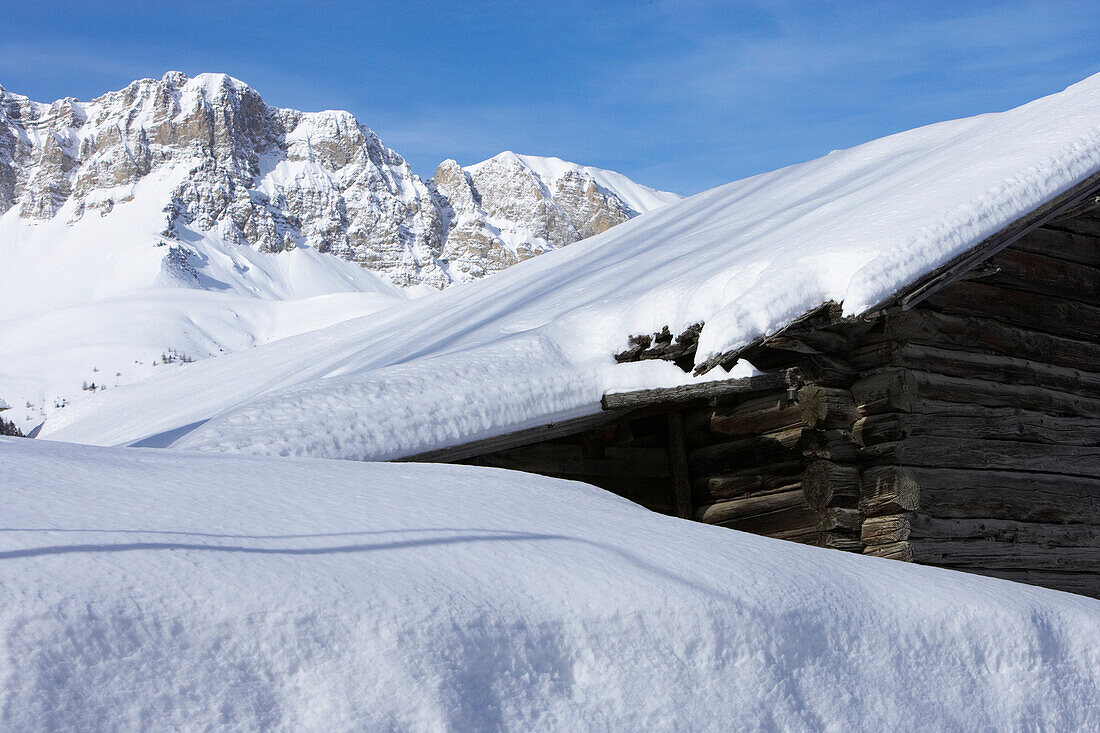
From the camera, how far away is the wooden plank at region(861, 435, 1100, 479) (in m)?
5.39

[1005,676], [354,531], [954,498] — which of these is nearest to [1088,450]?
[954,498]

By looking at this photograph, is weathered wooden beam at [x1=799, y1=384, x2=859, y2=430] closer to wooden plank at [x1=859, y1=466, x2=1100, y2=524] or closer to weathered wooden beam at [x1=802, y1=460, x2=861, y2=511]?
weathered wooden beam at [x1=802, y1=460, x2=861, y2=511]

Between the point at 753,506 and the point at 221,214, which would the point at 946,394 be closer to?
the point at 753,506

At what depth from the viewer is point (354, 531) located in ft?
8.86

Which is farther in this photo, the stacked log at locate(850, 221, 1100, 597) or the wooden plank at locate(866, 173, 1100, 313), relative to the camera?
the stacked log at locate(850, 221, 1100, 597)

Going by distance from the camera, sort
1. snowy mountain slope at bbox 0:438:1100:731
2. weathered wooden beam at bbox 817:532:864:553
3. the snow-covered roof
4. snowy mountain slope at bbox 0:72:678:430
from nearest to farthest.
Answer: snowy mountain slope at bbox 0:438:1100:731, the snow-covered roof, weathered wooden beam at bbox 817:532:864:553, snowy mountain slope at bbox 0:72:678:430

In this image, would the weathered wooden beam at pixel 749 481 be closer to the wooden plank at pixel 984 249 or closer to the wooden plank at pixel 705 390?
the wooden plank at pixel 705 390

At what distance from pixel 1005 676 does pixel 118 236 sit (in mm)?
130924

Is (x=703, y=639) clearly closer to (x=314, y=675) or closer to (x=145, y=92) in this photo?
(x=314, y=675)

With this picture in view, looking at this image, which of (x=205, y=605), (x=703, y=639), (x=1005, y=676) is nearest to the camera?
(x=205, y=605)

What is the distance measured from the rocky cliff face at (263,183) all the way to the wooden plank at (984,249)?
130 meters

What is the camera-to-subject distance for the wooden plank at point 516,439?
205 inches

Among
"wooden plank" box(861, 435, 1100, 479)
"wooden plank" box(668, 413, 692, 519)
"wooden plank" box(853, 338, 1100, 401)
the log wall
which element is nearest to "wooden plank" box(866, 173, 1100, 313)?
the log wall

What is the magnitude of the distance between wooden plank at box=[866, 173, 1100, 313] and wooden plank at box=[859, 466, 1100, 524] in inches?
38.5
